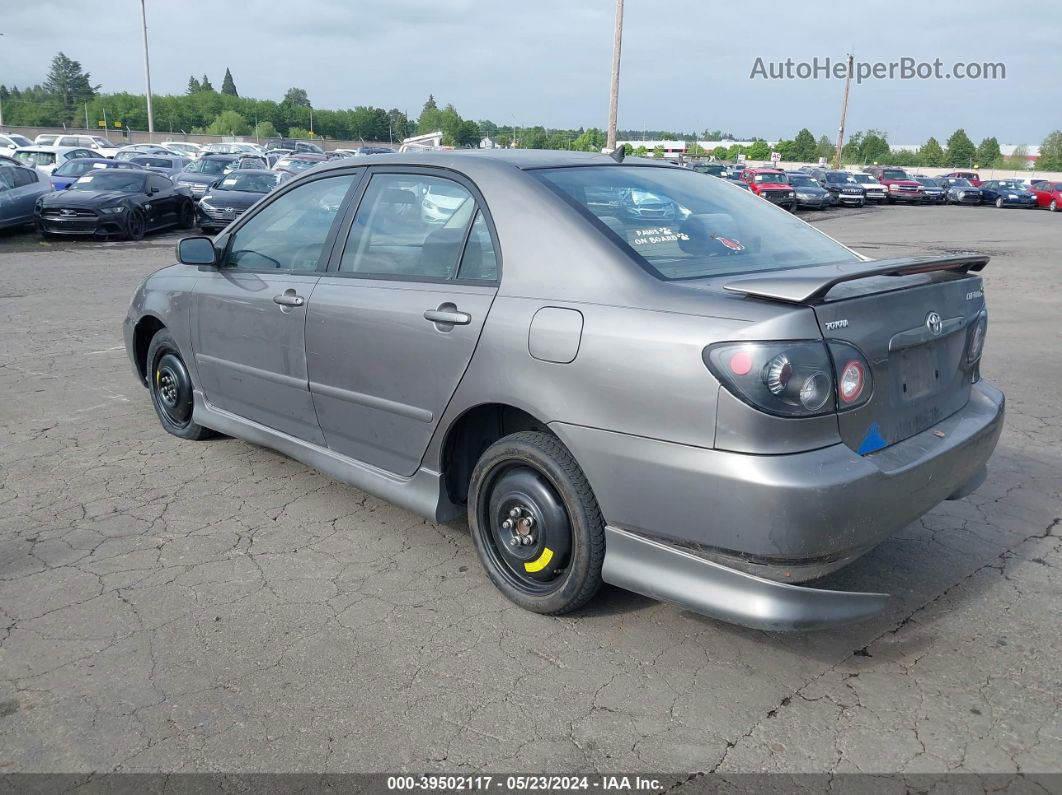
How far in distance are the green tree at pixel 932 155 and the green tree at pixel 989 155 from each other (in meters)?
3.27

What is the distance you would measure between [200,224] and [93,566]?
58.9 ft

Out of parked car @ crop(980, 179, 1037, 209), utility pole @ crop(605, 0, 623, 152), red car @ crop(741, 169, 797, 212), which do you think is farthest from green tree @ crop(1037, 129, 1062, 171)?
utility pole @ crop(605, 0, 623, 152)

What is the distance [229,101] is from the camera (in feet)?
380

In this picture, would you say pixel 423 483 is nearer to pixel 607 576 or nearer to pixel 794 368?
pixel 607 576

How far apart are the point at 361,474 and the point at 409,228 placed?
1122 mm

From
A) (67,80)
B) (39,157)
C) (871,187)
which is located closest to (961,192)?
(871,187)

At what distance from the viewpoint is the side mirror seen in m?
4.68

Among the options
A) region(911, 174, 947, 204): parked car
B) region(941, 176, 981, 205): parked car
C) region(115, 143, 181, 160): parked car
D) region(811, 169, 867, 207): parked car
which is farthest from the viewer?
region(911, 174, 947, 204): parked car

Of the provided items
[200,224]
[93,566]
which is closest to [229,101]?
[200,224]

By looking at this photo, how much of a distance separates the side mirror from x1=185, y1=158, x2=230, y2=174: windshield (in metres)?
21.8

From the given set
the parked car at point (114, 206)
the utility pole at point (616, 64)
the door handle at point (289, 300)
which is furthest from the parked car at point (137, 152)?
the door handle at point (289, 300)

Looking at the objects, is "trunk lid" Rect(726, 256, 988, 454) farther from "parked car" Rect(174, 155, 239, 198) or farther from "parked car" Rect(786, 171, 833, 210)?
"parked car" Rect(786, 171, 833, 210)

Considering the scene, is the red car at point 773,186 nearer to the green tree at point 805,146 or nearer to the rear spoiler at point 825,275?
the rear spoiler at point 825,275

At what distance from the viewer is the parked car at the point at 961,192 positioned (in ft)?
135
